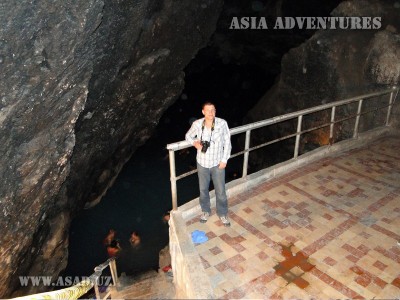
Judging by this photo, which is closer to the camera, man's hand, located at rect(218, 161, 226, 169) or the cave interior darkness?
man's hand, located at rect(218, 161, 226, 169)

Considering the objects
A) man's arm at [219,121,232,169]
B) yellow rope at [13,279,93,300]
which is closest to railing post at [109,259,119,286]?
yellow rope at [13,279,93,300]

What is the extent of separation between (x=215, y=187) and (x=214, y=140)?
0.86 m

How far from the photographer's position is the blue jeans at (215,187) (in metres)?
4.91

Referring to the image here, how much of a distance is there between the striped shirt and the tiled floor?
116 centimetres

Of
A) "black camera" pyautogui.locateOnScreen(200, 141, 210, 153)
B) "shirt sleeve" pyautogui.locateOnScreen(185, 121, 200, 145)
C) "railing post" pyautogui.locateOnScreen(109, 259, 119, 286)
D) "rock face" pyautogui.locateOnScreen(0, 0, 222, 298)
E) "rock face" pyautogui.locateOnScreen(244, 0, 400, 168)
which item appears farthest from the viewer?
Answer: "rock face" pyautogui.locateOnScreen(244, 0, 400, 168)

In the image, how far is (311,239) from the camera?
489 cm

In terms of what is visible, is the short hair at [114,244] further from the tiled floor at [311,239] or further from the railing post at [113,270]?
the tiled floor at [311,239]

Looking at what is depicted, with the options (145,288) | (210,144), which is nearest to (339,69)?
(210,144)

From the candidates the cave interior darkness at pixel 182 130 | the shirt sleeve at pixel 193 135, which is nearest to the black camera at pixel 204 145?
the shirt sleeve at pixel 193 135

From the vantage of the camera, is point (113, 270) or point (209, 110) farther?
point (113, 270)

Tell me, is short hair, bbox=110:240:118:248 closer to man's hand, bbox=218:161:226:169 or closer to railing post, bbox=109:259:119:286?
railing post, bbox=109:259:119:286

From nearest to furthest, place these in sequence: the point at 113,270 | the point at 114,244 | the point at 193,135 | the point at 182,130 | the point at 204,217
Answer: the point at 193,135, the point at 204,217, the point at 113,270, the point at 114,244, the point at 182,130

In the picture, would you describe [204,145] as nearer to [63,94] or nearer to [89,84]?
[63,94]

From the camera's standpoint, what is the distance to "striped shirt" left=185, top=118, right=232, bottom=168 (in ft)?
15.3
